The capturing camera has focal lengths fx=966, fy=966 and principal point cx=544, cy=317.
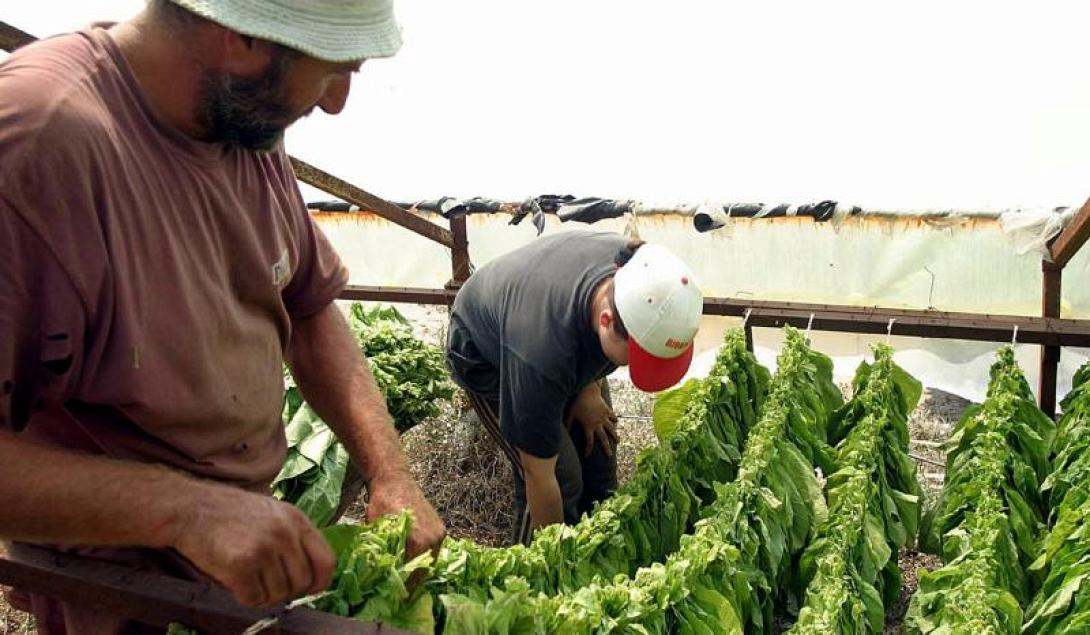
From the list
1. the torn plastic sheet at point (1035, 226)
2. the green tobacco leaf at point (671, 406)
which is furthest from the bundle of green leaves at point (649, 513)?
the torn plastic sheet at point (1035, 226)

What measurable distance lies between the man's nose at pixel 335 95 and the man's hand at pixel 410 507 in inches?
35.2

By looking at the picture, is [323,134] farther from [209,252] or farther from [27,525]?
[27,525]

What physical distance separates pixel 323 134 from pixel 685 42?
2.69 metres

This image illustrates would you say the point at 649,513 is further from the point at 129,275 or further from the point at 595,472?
the point at 129,275

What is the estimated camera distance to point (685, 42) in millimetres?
6172

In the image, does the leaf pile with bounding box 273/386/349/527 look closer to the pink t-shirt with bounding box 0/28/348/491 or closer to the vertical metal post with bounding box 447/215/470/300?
the vertical metal post with bounding box 447/215/470/300

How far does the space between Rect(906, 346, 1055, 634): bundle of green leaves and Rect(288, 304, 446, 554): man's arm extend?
1574mm

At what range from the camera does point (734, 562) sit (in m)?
2.98

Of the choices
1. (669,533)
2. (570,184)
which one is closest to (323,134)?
(570,184)

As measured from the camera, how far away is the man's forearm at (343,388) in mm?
2428

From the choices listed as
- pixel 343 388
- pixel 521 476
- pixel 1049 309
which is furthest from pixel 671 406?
pixel 343 388

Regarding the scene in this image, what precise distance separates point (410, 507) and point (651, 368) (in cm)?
146

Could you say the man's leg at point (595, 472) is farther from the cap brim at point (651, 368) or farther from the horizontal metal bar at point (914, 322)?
the cap brim at point (651, 368)

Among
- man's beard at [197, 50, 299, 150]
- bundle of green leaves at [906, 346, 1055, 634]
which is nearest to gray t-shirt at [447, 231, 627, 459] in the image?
bundle of green leaves at [906, 346, 1055, 634]
